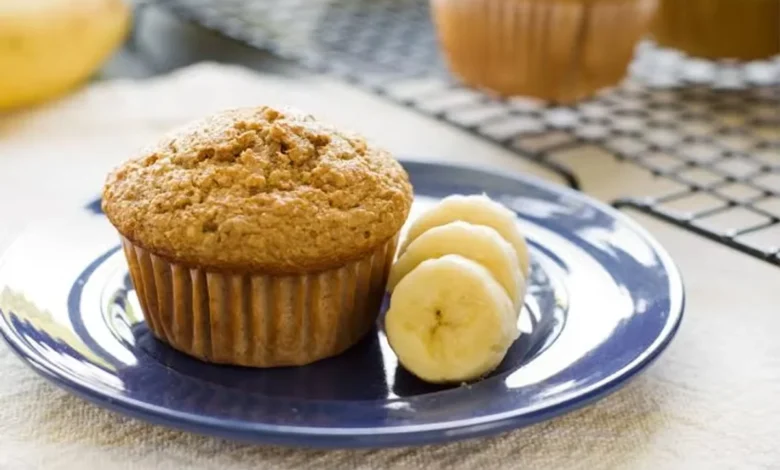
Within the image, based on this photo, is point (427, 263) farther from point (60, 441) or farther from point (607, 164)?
point (607, 164)

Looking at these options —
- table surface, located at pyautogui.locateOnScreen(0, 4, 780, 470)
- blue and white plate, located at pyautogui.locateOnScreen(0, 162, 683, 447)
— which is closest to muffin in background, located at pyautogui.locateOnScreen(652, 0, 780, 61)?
table surface, located at pyautogui.locateOnScreen(0, 4, 780, 470)

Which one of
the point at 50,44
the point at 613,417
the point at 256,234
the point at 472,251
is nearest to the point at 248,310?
the point at 256,234

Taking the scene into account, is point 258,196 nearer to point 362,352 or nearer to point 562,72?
point 362,352

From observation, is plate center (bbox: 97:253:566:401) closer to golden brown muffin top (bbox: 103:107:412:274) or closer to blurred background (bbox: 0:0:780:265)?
golden brown muffin top (bbox: 103:107:412:274)

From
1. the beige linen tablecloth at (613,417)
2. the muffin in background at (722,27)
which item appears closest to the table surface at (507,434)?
the beige linen tablecloth at (613,417)

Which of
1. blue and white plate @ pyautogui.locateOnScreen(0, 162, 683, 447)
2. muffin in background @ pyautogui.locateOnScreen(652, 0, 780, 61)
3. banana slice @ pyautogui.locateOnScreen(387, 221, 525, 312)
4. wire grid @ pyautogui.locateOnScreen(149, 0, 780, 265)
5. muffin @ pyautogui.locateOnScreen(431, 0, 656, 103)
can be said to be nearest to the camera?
blue and white plate @ pyautogui.locateOnScreen(0, 162, 683, 447)

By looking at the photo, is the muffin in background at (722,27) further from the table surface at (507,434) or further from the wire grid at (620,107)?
the table surface at (507,434)

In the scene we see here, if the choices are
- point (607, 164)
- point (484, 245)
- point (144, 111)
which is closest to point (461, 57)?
point (607, 164)

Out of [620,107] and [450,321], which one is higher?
[450,321]
